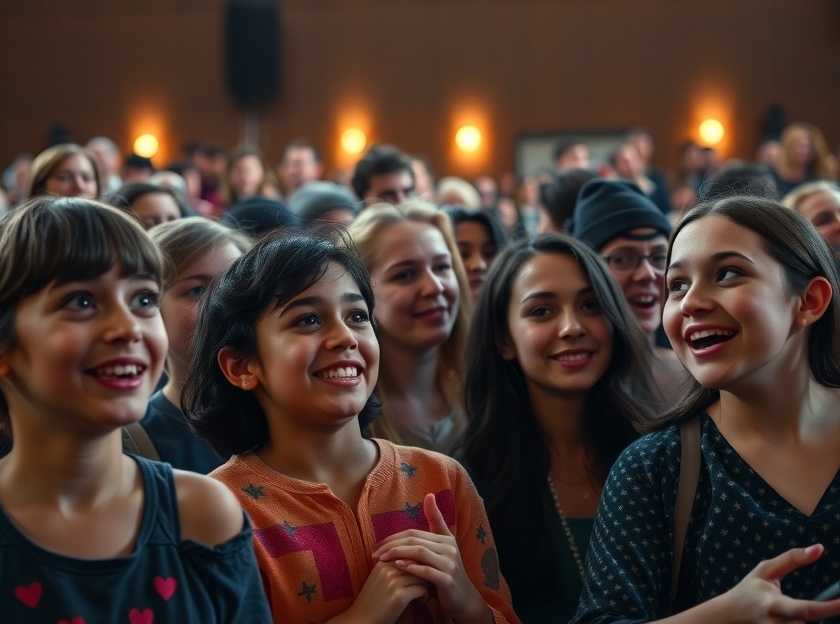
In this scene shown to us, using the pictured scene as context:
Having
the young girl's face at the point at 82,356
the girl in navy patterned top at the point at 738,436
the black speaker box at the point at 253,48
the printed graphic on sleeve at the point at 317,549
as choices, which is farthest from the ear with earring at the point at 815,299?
the black speaker box at the point at 253,48

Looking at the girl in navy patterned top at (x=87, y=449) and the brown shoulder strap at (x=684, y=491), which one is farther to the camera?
the brown shoulder strap at (x=684, y=491)

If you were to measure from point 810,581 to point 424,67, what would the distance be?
13049mm

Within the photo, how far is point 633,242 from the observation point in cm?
377

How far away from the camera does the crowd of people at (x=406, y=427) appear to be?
1.75 m

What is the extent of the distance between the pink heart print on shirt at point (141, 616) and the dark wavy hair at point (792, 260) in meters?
1.03

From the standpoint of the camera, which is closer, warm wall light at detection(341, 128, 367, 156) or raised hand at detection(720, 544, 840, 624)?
raised hand at detection(720, 544, 840, 624)

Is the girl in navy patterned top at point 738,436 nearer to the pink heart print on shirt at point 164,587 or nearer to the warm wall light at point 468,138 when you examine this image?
the pink heart print on shirt at point 164,587

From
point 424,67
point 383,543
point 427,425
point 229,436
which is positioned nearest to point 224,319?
point 229,436

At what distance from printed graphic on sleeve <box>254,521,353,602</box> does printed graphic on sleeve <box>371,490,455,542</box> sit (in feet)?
0.30

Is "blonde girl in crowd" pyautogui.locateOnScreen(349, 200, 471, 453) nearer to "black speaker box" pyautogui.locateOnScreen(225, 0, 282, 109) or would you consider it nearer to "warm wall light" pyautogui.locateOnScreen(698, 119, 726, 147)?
"warm wall light" pyautogui.locateOnScreen(698, 119, 726, 147)

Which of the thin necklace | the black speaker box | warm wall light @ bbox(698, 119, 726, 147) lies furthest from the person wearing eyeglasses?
the black speaker box

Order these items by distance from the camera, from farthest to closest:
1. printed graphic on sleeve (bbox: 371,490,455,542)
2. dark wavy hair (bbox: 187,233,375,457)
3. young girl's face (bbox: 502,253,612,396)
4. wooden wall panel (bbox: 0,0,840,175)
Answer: wooden wall panel (bbox: 0,0,840,175), young girl's face (bbox: 502,253,612,396), dark wavy hair (bbox: 187,233,375,457), printed graphic on sleeve (bbox: 371,490,455,542)

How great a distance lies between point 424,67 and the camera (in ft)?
47.7

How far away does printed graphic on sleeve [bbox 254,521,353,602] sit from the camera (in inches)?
84.2
